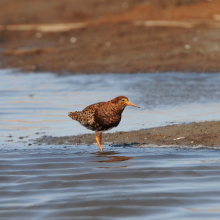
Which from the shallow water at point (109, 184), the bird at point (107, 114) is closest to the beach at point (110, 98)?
the shallow water at point (109, 184)

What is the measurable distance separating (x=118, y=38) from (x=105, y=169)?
648 inches

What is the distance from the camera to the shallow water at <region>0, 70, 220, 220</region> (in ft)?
18.7

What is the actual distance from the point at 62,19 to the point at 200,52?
11700 mm

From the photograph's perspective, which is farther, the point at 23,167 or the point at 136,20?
the point at 136,20

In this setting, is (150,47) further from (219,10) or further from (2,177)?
(2,177)

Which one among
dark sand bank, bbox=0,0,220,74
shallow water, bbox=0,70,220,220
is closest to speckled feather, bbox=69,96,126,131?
shallow water, bbox=0,70,220,220

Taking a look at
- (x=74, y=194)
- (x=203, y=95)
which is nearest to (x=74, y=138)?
(x=74, y=194)

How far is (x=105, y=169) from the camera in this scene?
7.40 meters

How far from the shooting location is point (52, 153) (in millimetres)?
8539

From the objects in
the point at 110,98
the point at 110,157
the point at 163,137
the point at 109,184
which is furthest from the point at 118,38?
the point at 109,184

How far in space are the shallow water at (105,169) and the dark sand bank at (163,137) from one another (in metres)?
0.37

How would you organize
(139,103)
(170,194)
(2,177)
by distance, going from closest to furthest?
(170,194) → (2,177) → (139,103)

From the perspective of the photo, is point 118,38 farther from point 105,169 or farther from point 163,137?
point 105,169

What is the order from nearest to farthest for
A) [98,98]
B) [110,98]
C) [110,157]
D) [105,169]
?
[105,169] < [110,157] < [110,98] < [98,98]
